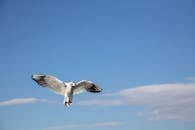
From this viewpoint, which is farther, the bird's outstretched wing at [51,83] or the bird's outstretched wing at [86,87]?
the bird's outstretched wing at [86,87]

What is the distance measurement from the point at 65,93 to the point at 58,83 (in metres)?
0.76

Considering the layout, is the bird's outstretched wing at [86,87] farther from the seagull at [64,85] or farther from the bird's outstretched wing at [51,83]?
the bird's outstretched wing at [51,83]

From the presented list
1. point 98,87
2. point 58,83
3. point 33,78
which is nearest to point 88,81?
point 98,87

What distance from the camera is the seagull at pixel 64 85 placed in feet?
45.7

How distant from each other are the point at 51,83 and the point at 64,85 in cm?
72

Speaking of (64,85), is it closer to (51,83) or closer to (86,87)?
(51,83)

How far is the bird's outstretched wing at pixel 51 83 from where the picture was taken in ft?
45.8

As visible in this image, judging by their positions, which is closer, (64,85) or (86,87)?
(64,85)

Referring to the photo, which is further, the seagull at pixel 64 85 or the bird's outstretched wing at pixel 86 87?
the bird's outstretched wing at pixel 86 87

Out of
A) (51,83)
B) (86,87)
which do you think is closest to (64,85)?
(51,83)

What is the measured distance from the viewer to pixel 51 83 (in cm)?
1412

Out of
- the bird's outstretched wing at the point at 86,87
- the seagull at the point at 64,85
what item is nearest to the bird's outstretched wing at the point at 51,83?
the seagull at the point at 64,85

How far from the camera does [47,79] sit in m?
14.2

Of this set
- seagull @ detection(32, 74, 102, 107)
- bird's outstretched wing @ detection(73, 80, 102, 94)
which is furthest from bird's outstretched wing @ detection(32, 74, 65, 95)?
bird's outstretched wing @ detection(73, 80, 102, 94)
